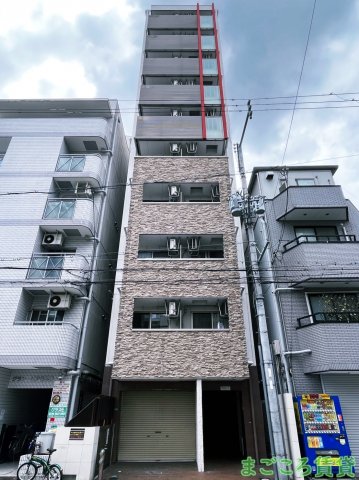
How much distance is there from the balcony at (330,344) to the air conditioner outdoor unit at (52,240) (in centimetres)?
1126

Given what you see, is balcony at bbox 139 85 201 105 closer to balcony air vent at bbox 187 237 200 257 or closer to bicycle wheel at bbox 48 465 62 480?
balcony air vent at bbox 187 237 200 257

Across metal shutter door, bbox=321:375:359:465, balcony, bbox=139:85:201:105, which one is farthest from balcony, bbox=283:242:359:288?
balcony, bbox=139:85:201:105

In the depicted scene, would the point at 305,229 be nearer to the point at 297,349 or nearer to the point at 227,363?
the point at 297,349

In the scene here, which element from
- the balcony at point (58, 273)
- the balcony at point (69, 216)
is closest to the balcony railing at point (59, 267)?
the balcony at point (58, 273)

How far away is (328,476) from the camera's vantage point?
8734 mm

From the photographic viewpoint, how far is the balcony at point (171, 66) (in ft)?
68.7

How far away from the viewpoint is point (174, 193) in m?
15.9

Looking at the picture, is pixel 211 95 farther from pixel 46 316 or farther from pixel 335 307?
pixel 46 316

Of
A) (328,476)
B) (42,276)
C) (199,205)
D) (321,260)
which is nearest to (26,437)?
(42,276)

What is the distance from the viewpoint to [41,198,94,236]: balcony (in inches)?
551

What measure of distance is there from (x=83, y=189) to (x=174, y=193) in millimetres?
4843

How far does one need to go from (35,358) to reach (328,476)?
10.4 metres

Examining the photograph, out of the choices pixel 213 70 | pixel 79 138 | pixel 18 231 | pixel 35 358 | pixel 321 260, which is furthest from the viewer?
pixel 213 70

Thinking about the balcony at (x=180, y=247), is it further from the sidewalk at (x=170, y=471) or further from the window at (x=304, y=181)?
the sidewalk at (x=170, y=471)
